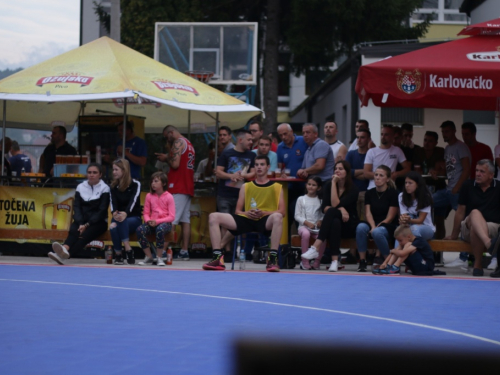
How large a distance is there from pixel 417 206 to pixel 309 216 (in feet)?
5.32

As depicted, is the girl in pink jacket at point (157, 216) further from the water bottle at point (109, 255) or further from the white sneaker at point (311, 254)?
the white sneaker at point (311, 254)

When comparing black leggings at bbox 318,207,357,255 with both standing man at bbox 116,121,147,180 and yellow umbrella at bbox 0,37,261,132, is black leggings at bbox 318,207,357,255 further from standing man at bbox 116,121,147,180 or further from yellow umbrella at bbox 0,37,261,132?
standing man at bbox 116,121,147,180

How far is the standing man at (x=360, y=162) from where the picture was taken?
13.1m

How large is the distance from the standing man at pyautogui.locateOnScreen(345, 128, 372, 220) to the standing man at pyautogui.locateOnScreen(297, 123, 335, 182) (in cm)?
33

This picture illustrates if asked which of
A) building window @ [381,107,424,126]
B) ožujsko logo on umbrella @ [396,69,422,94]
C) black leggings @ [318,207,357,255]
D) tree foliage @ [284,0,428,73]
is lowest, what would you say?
black leggings @ [318,207,357,255]

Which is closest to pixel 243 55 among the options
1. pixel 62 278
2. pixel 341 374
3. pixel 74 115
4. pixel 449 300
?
pixel 74 115

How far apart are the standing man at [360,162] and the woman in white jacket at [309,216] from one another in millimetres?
730

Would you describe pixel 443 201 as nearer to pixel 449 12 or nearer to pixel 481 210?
pixel 481 210

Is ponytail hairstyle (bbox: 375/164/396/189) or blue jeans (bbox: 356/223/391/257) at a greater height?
ponytail hairstyle (bbox: 375/164/396/189)

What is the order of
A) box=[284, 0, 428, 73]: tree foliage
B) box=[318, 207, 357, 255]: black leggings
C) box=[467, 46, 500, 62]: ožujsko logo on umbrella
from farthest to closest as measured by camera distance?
1. box=[284, 0, 428, 73]: tree foliage
2. box=[318, 207, 357, 255]: black leggings
3. box=[467, 46, 500, 62]: ožujsko logo on umbrella

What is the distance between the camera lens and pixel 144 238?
42.1 ft

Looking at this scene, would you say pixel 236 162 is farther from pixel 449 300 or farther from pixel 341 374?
pixel 341 374

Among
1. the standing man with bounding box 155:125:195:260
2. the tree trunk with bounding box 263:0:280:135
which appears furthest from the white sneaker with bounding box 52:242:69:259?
the tree trunk with bounding box 263:0:280:135

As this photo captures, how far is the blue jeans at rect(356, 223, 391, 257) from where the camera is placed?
39.0 ft
